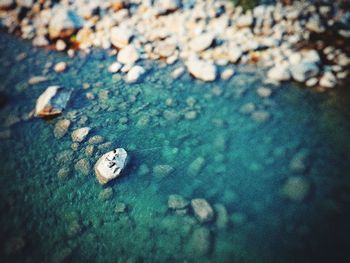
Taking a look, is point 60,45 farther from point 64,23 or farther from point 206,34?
point 206,34

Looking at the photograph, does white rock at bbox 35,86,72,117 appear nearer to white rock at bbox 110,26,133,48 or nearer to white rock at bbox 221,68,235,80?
white rock at bbox 110,26,133,48

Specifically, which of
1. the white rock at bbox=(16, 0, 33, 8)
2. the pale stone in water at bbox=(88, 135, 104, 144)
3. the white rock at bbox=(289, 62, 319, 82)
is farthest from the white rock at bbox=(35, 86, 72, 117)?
the white rock at bbox=(289, 62, 319, 82)

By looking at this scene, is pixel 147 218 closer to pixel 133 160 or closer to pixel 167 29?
pixel 133 160

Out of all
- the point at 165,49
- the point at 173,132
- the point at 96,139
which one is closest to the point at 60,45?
the point at 165,49

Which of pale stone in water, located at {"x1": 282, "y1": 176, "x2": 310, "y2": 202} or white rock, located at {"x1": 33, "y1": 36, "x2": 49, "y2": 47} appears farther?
white rock, located at {"x1": 33, "y1": 36, "x2": 49, "y2": 47}

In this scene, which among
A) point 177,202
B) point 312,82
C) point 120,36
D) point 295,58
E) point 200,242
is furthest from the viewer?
point 120,36
